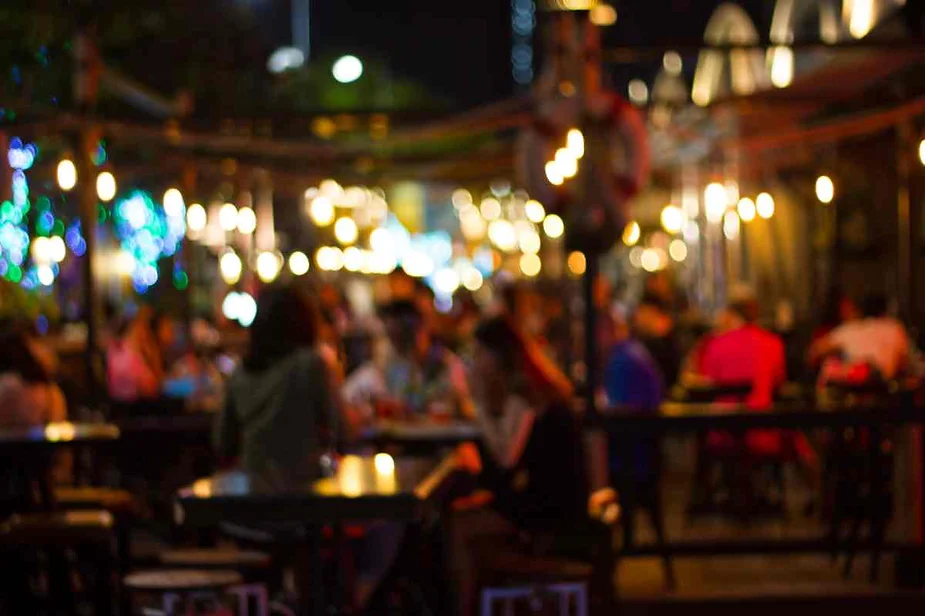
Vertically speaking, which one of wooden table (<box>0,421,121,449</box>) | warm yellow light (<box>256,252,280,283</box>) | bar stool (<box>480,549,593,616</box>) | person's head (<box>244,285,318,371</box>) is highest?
warm yellow light (<box>256,252,280,283</box>)

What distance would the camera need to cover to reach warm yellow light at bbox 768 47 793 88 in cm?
2616

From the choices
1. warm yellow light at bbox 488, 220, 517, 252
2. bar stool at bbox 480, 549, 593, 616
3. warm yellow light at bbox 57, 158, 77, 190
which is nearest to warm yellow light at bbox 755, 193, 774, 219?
warm yellow light at bbox 57, 158, 77, 190

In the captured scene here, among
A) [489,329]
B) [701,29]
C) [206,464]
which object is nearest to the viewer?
[489,329]

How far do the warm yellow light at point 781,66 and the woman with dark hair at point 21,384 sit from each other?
1661cm

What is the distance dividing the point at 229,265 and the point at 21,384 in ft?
45.9

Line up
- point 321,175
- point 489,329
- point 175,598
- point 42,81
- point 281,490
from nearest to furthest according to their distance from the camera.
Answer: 1. point 281,490
2. point 175,598
3. point 489,329
4. point 42,81
5. point 321,175

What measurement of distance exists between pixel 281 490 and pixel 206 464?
17.9 ft

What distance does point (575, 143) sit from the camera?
13.4m

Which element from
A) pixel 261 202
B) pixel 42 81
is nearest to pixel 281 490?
pixel 42 81

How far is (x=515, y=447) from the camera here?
856 centimetres

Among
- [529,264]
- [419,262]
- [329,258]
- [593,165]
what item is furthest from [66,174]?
[529,264]

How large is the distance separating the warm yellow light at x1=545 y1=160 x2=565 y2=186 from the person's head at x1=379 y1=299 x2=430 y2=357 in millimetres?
1636

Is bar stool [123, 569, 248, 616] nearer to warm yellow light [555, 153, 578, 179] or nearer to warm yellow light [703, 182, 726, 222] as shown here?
warm yellow light [555, 153, 578, 179]

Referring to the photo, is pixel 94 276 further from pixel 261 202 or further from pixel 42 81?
pixel 261 202
